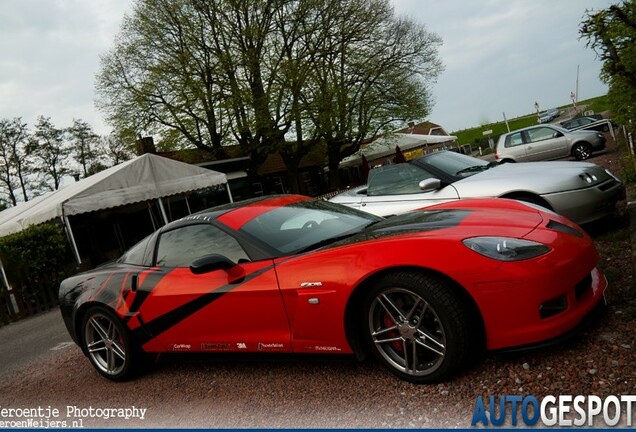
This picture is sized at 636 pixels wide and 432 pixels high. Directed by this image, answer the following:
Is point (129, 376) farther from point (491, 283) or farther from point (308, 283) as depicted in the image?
point (491, 283)

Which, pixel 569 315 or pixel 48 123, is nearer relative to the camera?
pixel 569 315

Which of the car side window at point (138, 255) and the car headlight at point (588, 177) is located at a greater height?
the car side window at point (138, 255)

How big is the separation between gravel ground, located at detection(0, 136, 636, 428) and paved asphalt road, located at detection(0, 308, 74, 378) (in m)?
1.65

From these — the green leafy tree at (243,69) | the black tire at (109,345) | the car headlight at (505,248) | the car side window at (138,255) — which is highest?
the green leafy tree at (243,69)

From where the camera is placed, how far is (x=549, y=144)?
1533 cm

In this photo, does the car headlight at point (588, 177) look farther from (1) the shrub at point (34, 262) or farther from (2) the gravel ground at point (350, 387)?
(1) the shrub at point (34, 262)

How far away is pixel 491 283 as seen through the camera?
247 cm

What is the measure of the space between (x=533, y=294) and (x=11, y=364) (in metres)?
6.35

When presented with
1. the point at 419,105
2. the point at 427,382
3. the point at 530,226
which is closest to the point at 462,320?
the point at 427,382

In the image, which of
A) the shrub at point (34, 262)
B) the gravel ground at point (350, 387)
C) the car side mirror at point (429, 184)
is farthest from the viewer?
the shrub at point (34, 262)

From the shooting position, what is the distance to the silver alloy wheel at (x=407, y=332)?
2.65 m

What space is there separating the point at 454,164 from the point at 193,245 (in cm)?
398

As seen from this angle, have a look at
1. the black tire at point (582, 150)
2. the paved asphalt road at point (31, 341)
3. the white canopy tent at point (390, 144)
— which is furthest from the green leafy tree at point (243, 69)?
the paved asphalt road at point (31, 341)

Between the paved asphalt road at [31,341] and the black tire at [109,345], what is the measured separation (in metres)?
1.98
